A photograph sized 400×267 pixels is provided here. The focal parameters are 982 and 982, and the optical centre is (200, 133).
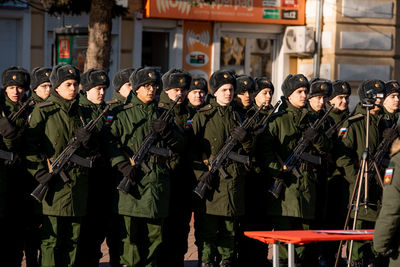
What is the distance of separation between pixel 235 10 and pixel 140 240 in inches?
452

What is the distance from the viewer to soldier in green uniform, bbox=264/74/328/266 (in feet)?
29.8

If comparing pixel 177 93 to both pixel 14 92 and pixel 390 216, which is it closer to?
pixel 14 92

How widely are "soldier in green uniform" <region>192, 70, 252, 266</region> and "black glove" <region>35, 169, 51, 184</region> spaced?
1522 mm

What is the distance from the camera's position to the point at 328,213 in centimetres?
1009

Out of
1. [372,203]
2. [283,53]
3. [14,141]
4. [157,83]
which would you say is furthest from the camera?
[283,53]

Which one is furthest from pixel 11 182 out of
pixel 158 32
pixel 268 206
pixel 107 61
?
pixel 158 32

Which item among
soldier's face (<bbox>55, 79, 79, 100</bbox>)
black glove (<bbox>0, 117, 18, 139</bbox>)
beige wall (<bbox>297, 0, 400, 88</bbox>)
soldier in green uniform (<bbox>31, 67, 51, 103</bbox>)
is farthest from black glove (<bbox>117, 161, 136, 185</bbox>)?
beige wall (<bbox>297, 0, 400, 88</bbox>)

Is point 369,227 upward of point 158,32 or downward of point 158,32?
downward

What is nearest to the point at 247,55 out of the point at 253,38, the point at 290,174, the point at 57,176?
the point at 253,38

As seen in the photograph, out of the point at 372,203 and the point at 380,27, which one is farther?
the point at 380,27

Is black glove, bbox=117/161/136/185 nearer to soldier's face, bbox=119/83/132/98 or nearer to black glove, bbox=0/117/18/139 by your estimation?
black glove, bbox=0/117/18/139

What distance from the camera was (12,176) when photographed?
855 cm

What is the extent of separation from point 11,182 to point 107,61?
6.03m

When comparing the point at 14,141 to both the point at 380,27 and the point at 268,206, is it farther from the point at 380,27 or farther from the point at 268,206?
the point at 380,27
